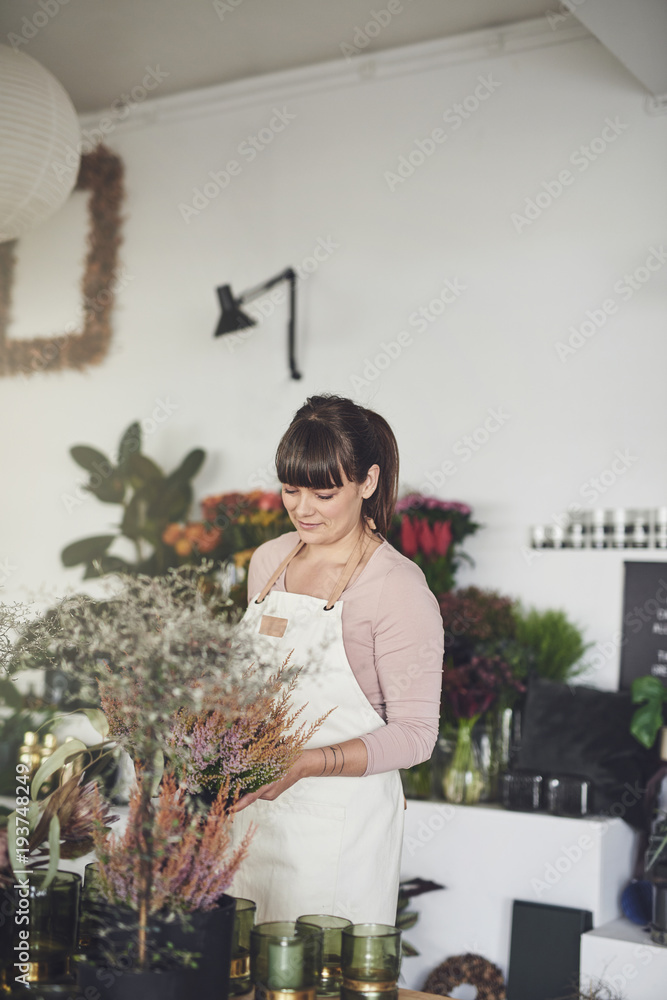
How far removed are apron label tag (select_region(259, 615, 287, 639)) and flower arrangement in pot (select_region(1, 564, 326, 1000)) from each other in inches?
25.4

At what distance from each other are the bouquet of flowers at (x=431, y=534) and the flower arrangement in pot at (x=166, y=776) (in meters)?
2.08

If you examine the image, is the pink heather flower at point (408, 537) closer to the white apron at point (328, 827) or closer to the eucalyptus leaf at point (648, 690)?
the eucalyptus leaf at point (648, 690)

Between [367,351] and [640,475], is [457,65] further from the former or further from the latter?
[640,475]

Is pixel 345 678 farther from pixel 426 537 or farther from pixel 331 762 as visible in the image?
pixel 426 537

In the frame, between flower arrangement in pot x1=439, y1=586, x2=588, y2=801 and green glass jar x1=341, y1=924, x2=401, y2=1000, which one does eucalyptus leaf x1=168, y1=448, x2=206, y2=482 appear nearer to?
flower arrangement in pot x1=439, y1=586, x2=588, y2=801

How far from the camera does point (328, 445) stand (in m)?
1.70

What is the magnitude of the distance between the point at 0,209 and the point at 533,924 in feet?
7.72

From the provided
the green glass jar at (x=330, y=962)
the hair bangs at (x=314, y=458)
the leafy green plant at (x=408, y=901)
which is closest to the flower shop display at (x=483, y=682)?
the leafy green plant at (x=408, y=901)

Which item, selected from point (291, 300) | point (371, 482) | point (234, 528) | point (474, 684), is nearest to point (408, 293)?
point (291, 300)

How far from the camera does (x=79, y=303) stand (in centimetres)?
449

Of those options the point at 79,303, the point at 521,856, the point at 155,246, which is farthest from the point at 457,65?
the point at 521,856

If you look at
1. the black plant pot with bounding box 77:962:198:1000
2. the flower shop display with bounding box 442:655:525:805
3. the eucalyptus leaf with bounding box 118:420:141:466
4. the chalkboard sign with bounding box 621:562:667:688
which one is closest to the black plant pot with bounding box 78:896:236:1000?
the black plant pot with bounding box 77:962:198:1000

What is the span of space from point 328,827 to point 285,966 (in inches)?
25.4

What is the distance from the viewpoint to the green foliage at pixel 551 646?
10.3 feet
